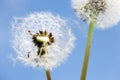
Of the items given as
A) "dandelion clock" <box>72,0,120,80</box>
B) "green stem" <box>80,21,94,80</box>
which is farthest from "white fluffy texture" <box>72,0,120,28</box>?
"green stem" <box>80,21,94,80</box>

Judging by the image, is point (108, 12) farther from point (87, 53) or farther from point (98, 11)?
point (87, 53)

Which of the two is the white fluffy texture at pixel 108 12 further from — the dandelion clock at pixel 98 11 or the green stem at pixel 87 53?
the green stem at pixel 87 53

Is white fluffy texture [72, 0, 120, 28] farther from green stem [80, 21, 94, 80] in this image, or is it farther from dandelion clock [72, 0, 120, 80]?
green stem [80, 21, 94, 80]

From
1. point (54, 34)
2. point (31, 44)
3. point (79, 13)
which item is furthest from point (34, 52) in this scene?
point (79, 13)

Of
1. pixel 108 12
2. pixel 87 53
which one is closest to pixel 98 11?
pixel 108 12

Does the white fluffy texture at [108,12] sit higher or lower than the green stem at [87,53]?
higher

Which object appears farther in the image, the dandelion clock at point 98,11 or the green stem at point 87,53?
the dandelion clock at point 98,11

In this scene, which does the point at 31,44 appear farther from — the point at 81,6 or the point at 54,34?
the point at 81,6

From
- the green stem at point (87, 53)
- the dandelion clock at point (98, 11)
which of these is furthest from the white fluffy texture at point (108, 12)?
the green stem at point (87, 53)

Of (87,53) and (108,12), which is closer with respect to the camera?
(87,53)
